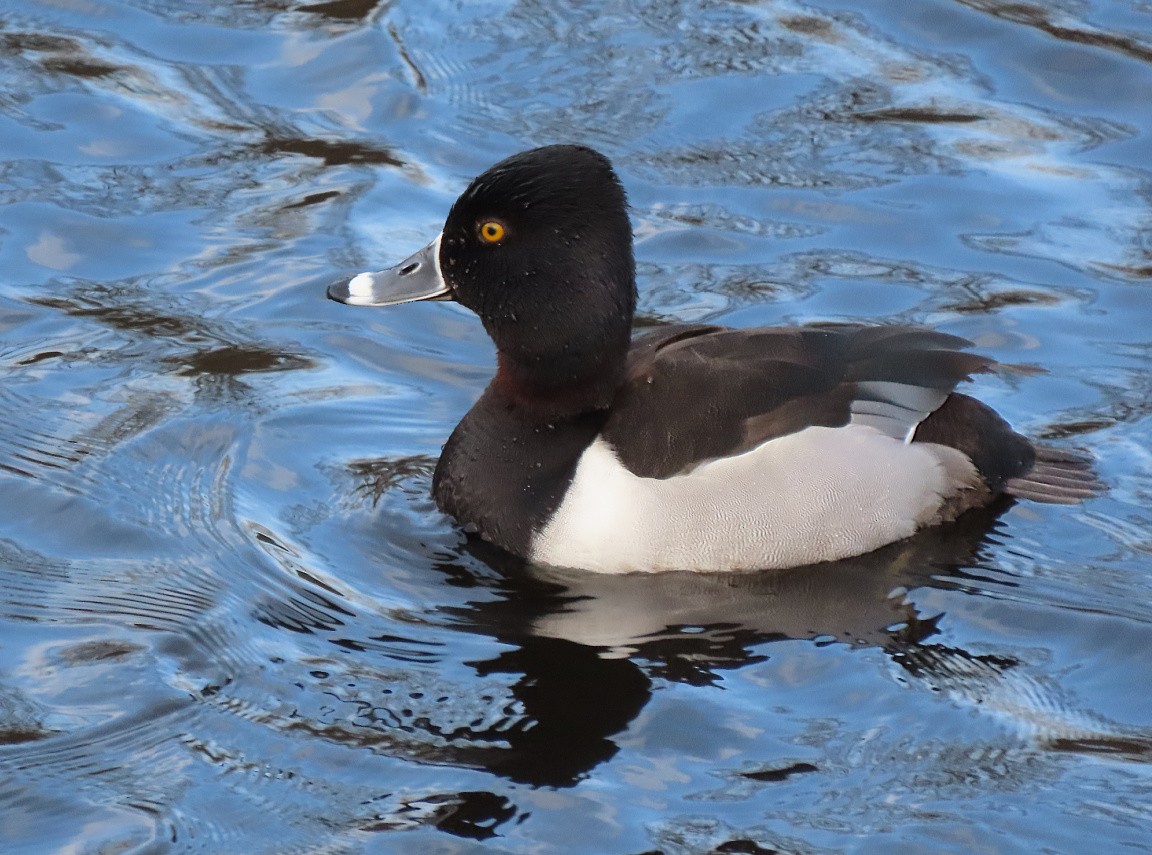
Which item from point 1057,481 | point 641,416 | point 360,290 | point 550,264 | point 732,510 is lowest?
point 732,510

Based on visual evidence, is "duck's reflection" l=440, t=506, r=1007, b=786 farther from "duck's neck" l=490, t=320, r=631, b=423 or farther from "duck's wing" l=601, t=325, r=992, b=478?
"duck's neck" l=490, t=320, r=631, b=423

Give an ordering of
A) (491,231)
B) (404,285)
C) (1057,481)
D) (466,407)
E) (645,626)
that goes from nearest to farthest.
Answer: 1. (645,626)
2. (491,231)
3. (404,285)
4. (1057,481)
5. (466,407)

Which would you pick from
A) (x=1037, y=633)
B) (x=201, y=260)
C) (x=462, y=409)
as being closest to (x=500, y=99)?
(x=201, y=260)

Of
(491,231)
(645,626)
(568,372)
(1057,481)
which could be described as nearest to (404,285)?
(491,231)

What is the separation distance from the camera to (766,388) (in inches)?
261

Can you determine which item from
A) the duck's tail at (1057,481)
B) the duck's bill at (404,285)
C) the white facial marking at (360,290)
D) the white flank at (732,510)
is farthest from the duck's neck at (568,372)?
the duck's tail at (1057,481)

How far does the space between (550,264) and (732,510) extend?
112 cm

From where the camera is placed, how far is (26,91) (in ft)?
34.4

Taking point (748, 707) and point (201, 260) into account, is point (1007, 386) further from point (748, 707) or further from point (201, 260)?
point (201, 260)

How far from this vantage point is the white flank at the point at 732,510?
655 cm

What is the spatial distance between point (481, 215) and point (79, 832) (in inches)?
107

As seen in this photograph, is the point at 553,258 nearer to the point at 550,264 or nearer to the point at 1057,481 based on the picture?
the point at 550,264

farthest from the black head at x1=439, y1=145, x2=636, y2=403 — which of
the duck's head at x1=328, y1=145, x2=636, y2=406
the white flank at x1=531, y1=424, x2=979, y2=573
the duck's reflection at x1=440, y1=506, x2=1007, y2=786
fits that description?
the duck's reflection at x1=440, y1=506, x2=1007, y2=786

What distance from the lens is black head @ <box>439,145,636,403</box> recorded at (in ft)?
21.6
